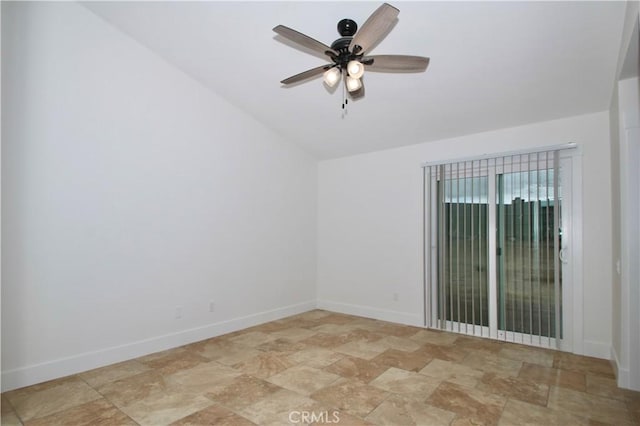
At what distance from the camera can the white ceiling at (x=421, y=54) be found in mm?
2732

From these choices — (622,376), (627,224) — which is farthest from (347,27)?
(622,376)

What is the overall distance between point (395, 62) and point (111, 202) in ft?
9.80

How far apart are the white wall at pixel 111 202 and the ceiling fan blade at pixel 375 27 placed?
2.50 m

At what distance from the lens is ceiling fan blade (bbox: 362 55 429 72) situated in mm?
2572

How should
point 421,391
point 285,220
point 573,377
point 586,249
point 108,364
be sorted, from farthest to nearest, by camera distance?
point 285,220 < point 586,249 < point 108,364 < point 573,377 < point 421,391

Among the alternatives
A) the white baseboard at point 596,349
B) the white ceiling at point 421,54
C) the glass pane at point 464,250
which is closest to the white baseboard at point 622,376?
the white baseboard at point 596,349

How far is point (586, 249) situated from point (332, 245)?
3393 millimetres

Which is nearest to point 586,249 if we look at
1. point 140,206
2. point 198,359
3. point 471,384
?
point 471,384

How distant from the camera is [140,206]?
12.3ft

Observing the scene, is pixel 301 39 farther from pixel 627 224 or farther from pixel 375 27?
pixel 627 224

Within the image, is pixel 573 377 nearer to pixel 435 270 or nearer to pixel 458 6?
pixel 435 270

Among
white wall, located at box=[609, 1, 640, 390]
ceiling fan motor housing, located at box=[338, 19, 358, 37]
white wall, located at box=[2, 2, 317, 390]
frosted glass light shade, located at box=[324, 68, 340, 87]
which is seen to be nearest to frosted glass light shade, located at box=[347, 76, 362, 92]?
frosted glass light shade, located at box=[324, 68, 340, 87]

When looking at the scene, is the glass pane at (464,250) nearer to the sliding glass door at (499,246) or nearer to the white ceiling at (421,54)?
the sliding glass door at (499,246)

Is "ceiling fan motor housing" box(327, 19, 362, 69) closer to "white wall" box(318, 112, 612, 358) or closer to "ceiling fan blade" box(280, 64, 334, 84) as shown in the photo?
"ceiling fan blade" box(280, 64, 334, 84)
